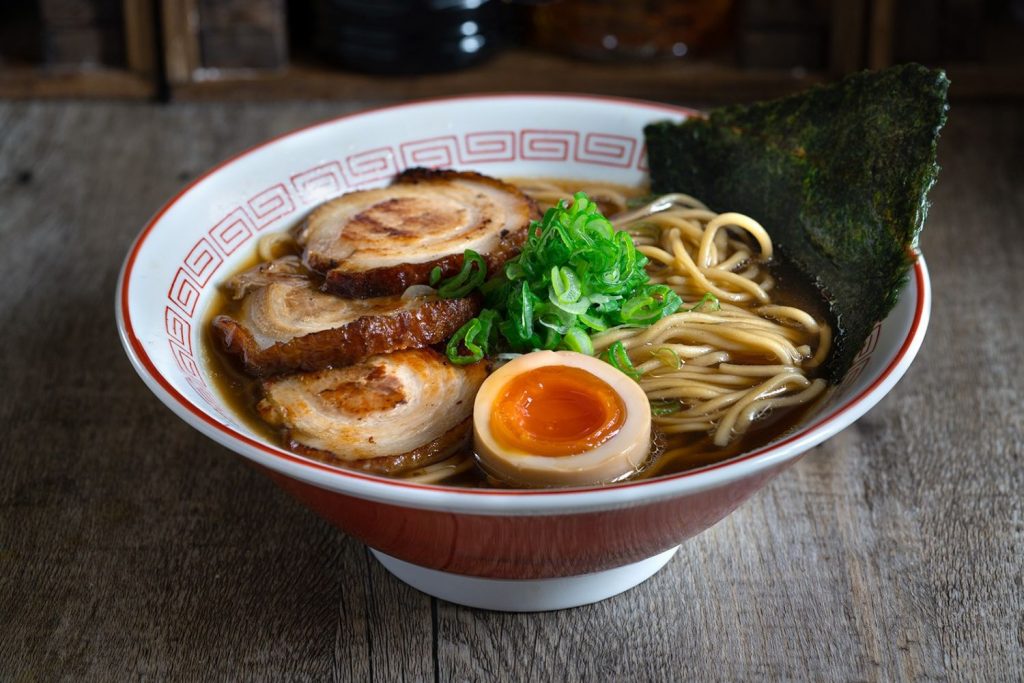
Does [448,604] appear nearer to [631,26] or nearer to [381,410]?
[381,410]

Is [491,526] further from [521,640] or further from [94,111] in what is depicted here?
[94,111]

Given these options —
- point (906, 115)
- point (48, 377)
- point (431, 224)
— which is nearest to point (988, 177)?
point (906, 115)

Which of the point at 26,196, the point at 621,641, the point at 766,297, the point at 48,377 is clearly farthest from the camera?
the point at 26,196

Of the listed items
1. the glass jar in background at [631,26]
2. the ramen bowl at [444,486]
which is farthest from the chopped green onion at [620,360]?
the glass jar in background at [631,26]

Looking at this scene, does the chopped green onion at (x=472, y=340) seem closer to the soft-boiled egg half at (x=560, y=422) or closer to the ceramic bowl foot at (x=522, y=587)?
the soft-boiled egg half at (x=560, y=422)

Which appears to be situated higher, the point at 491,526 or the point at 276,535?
the point at 491,526

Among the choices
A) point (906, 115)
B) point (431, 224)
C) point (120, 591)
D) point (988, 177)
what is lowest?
point (120, 591)
